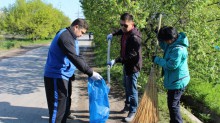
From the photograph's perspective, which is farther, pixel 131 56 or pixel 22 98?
pixel 22 98

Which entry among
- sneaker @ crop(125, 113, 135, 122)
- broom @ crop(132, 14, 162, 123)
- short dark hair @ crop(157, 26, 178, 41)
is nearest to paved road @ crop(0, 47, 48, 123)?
sneaker @ crop(125, 113, 135, 122)

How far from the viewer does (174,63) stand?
4016 millimetres

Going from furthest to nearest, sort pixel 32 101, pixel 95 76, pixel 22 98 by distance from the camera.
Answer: pixel 22 98 < pixel 32 101 < pixel 95 76

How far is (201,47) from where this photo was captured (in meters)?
6.01

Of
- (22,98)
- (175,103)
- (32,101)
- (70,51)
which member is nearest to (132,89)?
(175,103)

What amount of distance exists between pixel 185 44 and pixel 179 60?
0.26m

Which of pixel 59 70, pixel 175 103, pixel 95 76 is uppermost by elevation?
pixel 59 70

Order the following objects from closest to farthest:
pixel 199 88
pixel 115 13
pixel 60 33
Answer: pixel 60 33
pixel 115 13
pixel 199 88

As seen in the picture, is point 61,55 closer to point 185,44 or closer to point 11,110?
point 185,44

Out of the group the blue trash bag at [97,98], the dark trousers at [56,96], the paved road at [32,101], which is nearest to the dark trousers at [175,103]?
the blue trash bag at [97,98]

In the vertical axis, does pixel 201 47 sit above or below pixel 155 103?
above

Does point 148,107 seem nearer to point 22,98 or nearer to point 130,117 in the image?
point 130,117

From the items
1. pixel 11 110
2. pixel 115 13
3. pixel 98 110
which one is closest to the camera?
pixel 98 110

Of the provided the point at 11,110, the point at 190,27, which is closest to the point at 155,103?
the point at 190,27
